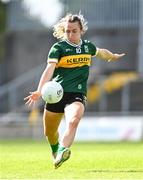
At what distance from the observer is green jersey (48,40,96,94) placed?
14.4 meters

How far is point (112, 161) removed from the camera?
16.5m

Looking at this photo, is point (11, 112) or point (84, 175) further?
point (11, 112)

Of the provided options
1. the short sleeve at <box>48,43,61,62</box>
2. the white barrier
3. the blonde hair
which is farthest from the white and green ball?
the white barrier

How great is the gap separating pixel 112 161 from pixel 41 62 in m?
29.2

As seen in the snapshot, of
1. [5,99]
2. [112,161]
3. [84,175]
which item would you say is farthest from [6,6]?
[84,175]

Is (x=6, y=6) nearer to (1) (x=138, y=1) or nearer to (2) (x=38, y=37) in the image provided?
(2) (x=38, y=37)

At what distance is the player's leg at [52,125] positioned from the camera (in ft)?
48.0

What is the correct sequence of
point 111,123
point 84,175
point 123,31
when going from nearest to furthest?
point 84,175
point 111,123
point 123,31

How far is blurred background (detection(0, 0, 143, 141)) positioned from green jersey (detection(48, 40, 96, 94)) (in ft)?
64.9

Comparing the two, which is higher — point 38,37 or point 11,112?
point 38,37

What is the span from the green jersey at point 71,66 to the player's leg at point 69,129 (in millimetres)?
365

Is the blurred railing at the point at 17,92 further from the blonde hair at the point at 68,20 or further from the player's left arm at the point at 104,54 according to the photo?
the blonde hair at the point at 68,20

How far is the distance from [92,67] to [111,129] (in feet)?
24.5

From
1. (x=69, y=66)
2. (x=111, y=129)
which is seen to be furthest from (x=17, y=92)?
(x=69, y=66)
